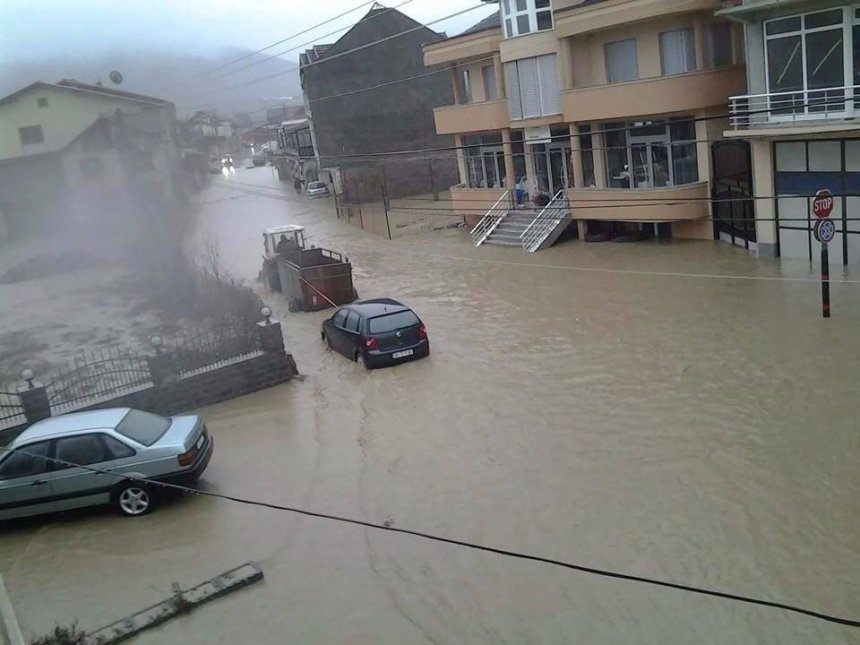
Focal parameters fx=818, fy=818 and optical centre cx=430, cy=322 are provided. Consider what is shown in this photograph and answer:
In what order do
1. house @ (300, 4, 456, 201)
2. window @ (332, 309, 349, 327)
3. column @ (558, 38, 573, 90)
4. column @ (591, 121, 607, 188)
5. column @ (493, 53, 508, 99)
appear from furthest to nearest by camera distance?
house @ (300, 4, 456, 201) < column @ (493, 53, 508, 99) < column @ (591, 121, 607, 188) < column @ (558, 38, 573, 90) < window @ (332, 309, 349, 327)

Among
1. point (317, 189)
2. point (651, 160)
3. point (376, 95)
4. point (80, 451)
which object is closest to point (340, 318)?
point (80, 451)

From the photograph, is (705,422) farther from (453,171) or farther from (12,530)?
(453,171)

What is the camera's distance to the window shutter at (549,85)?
27.5 metres

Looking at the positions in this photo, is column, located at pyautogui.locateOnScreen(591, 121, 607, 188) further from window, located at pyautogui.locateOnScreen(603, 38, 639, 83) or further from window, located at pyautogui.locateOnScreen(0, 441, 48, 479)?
window, located at pyautogui.locateOnScreen(0, 441, 48, 479)

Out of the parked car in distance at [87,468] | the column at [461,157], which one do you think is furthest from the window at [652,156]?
the parked car in distance at [87,468]

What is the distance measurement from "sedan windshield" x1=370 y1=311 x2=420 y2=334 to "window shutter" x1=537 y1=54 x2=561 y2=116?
13675 mm

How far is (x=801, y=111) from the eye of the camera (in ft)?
64.4

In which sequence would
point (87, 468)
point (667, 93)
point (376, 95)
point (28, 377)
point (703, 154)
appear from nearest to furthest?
point (87, 468) → point (28, 377) → point (667, 93) → point (703, 154) → point (376, 95)

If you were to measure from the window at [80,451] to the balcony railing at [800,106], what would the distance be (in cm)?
1410

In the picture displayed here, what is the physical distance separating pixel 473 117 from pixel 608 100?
7.36m

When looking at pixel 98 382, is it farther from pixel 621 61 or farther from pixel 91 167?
pixel 621 61

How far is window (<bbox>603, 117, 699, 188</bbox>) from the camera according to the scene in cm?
2528

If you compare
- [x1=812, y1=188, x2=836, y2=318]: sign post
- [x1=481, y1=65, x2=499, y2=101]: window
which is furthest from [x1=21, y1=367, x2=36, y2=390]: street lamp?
[x1=481, y1=65, x2=499, y2=101]: window

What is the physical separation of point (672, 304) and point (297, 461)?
414 inches
